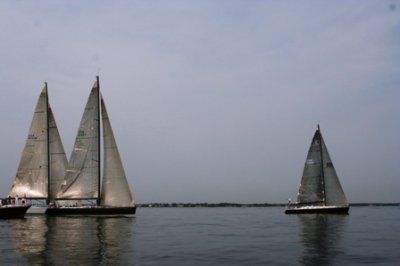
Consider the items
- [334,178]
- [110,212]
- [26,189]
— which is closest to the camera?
[110,212]

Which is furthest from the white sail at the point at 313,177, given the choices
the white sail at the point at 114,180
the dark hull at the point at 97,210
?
the white sail at the point at 114,180

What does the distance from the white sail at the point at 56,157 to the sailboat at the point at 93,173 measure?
9.53 ft

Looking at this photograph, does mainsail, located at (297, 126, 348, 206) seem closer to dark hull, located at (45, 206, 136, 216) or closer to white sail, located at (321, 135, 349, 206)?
white sail, located at (321, 135, 349, 206)

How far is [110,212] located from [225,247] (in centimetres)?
3294

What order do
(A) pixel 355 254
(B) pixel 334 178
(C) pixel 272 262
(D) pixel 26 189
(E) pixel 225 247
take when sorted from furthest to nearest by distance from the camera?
(B) pixel 334 178
(D) pixel 26 189
(E) pixel 225 247
(A) pixel 355 254
(C) pixel 272 262

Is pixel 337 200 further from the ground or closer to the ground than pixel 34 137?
closer to the ground

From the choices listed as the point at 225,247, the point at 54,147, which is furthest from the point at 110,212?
the point at 225,247

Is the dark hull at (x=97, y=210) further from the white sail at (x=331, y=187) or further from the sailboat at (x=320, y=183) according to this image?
the white sail at (x=331, y=187)

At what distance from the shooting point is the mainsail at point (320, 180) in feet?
244

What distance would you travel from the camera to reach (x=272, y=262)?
23766 mm

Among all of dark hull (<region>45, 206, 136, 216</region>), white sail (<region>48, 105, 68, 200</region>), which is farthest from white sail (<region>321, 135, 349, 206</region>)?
white sail (<region>48, 105, 68, 200</region>)

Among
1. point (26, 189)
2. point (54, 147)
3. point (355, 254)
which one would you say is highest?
point (54, 147)

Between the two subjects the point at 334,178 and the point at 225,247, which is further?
the point at 334,178

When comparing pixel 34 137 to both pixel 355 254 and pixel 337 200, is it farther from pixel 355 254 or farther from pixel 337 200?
pixel 355 254
